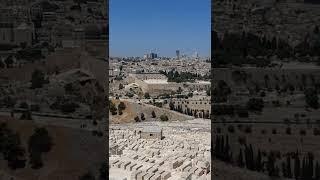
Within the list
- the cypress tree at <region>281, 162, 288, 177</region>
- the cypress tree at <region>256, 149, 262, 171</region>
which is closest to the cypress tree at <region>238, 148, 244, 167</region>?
the cypress tree at <region>256, 149, 262, 171</region>

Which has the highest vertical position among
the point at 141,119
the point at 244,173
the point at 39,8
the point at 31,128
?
the point at 39,8

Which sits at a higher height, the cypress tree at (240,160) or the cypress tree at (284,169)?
the cypress tree at (240,160)

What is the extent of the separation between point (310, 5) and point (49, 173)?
13.1 ft

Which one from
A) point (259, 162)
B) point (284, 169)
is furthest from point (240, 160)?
point (284, 169)

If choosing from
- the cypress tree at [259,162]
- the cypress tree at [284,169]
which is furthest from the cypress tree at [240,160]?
the cypress tree at [284,169]

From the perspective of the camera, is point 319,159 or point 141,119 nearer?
point 319,159

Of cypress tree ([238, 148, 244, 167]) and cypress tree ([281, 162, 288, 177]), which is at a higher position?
cypress tree ([238, 148, 244, 167])

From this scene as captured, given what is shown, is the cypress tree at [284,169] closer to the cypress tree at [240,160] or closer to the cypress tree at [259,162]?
the cypress tree at [259,162]

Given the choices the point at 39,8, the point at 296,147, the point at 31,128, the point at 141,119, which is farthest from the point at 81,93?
the point at 141,119

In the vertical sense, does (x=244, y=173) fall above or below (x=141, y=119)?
above

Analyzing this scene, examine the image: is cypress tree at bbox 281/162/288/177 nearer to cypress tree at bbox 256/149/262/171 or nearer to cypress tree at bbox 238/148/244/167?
cypress tree at bbox 256/149/262/171

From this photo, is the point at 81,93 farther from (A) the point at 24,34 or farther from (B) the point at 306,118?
(B) the point at 306,118

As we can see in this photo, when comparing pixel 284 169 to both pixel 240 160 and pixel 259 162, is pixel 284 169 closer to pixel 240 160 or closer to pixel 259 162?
pixel 259 162

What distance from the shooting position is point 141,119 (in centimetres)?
3925
